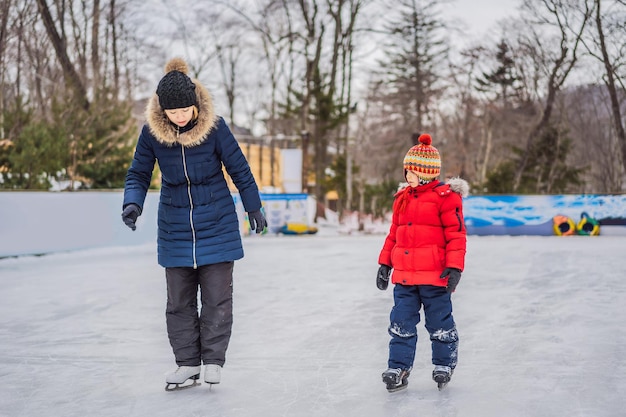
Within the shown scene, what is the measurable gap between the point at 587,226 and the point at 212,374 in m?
15.9

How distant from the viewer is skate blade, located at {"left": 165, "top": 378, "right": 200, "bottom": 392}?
3.69 m

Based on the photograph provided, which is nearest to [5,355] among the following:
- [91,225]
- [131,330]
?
[131,330]

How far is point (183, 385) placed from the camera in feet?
12.2

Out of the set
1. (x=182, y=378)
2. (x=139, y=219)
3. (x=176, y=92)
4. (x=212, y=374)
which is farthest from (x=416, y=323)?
(x=139, y=219)

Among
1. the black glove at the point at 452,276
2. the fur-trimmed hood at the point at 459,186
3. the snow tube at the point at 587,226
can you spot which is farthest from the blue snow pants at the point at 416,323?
the snow tube at the point at 587,226

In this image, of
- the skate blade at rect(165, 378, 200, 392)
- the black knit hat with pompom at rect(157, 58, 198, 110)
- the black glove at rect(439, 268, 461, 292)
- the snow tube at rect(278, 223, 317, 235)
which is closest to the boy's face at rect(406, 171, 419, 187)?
the black glove at rect(439, 268, 461, 292)

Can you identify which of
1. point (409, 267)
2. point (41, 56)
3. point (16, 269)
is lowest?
point (16, 269)

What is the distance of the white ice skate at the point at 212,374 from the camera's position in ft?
12.0

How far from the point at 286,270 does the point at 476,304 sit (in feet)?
11.6

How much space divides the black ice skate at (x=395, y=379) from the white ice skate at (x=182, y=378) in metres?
0.89

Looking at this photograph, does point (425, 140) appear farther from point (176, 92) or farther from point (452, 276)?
point (176, 92)

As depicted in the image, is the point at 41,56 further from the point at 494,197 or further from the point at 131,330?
the point at 131,330

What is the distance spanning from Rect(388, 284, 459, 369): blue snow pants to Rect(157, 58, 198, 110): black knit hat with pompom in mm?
1281

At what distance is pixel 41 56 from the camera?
24688 millimetres
